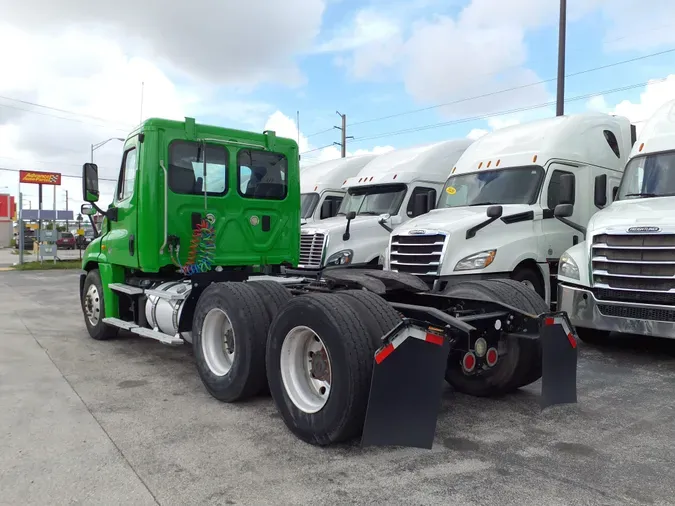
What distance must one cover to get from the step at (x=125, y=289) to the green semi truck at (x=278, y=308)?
24mm

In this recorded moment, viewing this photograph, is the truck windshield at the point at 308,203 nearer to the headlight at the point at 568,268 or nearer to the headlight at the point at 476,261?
the headlight at the point at 476,261

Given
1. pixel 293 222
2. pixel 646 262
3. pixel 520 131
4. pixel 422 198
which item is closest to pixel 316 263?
pixel 422 198

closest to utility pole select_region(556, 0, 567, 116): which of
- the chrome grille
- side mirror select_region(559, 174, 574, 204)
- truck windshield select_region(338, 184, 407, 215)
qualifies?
truck windshield select_region(338, 184, 407, 215)

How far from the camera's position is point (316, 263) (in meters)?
10.4

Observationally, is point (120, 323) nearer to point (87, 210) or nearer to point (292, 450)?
point (87, 210)

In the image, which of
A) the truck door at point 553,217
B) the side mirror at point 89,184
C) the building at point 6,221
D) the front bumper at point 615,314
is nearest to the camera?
the front bumper at point 615,314

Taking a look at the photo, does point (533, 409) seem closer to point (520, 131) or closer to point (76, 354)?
point (76, 354)

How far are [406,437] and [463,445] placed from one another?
1.98ft

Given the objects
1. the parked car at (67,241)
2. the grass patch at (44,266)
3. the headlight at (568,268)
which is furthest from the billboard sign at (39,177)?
the headlight at (568,268)

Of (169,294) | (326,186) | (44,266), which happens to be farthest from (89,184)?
(44,266)

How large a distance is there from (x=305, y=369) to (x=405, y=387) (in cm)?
98

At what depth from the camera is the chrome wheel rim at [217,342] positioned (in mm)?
5188

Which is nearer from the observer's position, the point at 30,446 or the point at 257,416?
the point at 30,446

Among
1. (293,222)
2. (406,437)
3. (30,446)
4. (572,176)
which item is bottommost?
(30,446)
